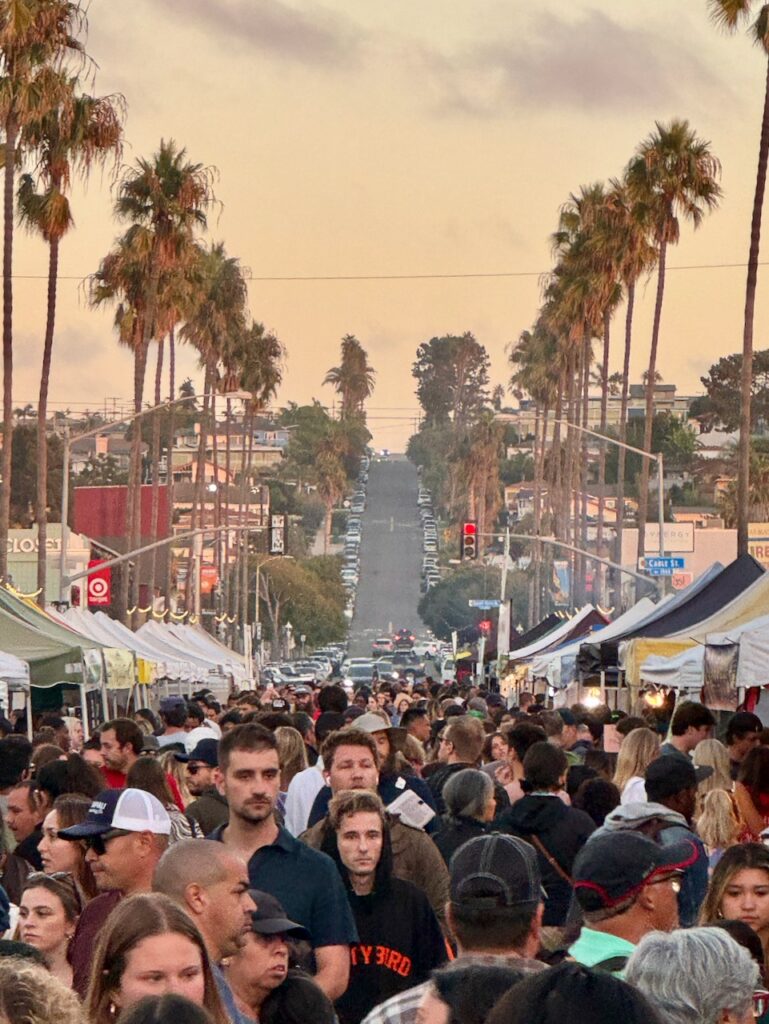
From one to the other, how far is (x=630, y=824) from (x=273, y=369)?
92249 millimetres

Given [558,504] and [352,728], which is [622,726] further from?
[558,504]

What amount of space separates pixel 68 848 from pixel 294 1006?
8.23ft

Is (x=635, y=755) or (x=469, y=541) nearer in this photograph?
(x=635, y=755)

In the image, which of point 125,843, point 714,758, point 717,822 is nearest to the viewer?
point 125,843

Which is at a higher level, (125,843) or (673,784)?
(125,843)

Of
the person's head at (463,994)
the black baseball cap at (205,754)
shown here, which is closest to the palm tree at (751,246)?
the black baseball cap at (205,754)

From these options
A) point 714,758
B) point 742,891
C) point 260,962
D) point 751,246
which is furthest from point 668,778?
point 751,246

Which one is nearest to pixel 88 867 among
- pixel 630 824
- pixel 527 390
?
pixel 630 824

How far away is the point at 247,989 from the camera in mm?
6316

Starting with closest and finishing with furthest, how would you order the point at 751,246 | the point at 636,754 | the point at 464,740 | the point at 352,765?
1. the point at 352,765
2. the point at 636,754
3. the point at 464,740
4. the point at 751,246

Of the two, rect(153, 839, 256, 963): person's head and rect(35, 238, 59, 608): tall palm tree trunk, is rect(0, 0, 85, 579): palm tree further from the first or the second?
rect(153, 839, 256, 963): person's head

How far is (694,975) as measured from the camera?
507 cm

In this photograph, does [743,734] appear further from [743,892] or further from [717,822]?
[743,892]

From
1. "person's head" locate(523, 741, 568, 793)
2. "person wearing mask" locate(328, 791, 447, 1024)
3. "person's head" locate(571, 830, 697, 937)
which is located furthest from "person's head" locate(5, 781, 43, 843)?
"person's head" locate(571, 830, 697, 937)
